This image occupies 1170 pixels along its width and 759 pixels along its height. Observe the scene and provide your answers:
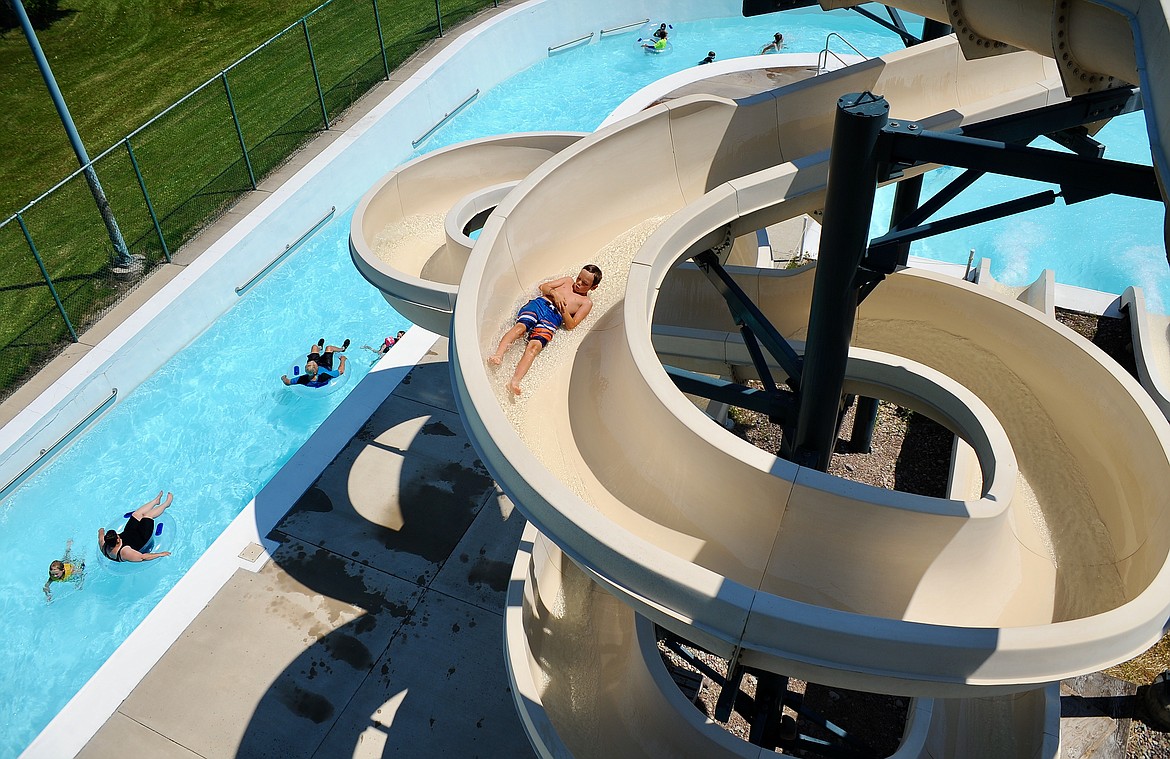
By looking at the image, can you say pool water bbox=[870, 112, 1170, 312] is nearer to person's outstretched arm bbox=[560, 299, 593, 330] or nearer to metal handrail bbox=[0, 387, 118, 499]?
person's outstretched arm bbox=[560, 299, 593, 330]

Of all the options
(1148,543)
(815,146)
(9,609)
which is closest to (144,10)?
(9,609)

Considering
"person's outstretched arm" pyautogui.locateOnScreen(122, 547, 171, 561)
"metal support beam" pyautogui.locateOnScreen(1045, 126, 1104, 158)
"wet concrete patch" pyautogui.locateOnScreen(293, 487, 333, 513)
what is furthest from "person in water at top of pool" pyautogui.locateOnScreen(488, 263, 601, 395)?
"person's outstretched arm" pyautogui.locateOnScreen(122, 547, 171, 561)

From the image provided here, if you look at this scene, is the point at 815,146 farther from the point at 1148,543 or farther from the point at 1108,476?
the point at 1148,543

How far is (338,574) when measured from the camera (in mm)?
12195

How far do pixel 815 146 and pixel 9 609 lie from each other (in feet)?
45.3

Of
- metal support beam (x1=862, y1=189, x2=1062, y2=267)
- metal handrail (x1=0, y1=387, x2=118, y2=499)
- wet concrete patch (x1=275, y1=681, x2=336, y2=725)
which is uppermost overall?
metal support beam (x1=862, y1=189, x2=1062, y2=267)

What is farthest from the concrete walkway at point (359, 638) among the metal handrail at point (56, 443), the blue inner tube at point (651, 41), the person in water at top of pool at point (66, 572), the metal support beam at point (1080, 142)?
the blue inner tube at point (651, 41)

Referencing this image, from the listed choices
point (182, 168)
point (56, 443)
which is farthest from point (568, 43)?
point (56, 443)

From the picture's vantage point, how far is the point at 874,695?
11258 millimetres

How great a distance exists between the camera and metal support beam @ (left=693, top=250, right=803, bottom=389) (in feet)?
29.9

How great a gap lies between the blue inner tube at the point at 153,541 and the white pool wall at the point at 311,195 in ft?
6.98

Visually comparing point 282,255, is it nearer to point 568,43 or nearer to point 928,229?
point 568,43

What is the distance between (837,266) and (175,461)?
13.0 m

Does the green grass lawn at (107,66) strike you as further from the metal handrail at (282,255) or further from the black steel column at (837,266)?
the black steel column at (837,266)
